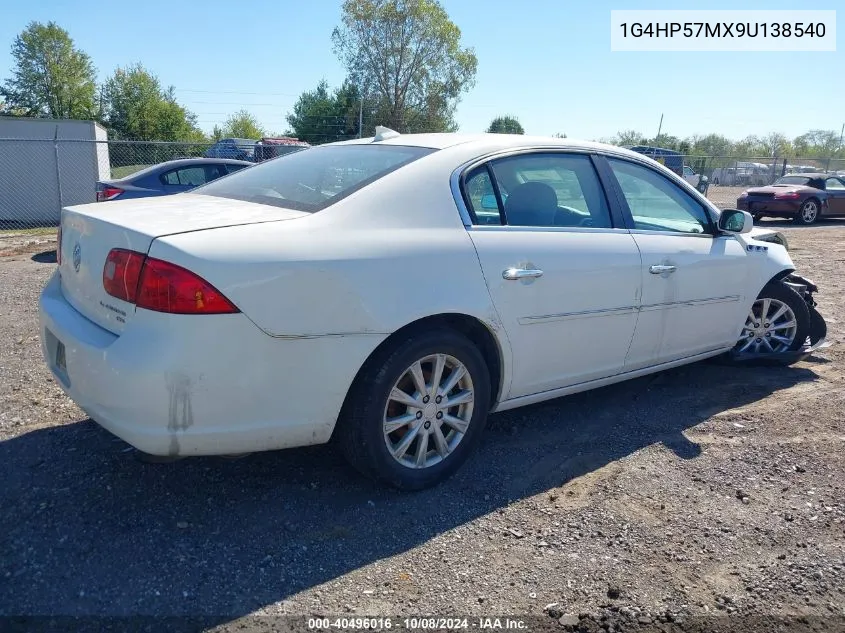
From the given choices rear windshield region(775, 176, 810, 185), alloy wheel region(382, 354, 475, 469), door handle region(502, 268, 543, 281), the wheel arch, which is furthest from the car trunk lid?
rear windshield region(775, 176, 810, 185)

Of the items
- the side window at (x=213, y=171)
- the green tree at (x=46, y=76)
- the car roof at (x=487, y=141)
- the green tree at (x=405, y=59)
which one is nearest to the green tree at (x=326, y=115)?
the green tree at (x=405, y=59)

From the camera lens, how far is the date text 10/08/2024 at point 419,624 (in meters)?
2.35

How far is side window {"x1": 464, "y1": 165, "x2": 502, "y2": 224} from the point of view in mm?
3361

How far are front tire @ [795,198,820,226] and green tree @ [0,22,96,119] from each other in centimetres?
4926

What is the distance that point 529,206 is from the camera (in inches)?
143

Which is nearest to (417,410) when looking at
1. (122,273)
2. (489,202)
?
(489,202)

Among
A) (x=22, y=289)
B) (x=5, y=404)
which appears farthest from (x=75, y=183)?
(x=5, y=404)

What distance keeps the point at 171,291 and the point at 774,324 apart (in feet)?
14.5

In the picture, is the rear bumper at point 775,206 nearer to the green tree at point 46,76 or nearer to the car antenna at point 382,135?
the car antenna at point 382,135

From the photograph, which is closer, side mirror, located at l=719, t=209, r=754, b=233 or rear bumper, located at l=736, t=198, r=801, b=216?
side mirror, located at l=719, t=209, r=754, b=233

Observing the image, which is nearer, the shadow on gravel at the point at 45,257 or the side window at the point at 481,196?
the side window at the point at 481,196

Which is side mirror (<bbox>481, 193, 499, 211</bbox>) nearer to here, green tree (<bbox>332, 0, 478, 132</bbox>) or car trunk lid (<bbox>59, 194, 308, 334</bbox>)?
car trunk lid (<bbox>59, 194, 308, 334</bbox>)

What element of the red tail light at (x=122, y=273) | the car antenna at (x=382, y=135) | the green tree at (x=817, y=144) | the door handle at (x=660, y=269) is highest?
the green tree at (x=817, y=144)

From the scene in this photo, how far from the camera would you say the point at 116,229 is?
283 cm
